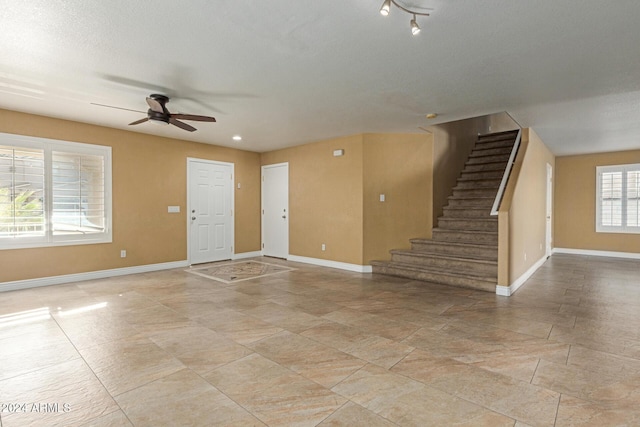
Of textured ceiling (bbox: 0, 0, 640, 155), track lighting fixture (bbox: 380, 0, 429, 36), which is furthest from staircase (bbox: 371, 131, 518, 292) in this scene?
track lighting fixture (bbox: 380, 0, 429, 36)

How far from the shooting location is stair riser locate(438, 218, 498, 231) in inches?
221

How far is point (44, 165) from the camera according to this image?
4.76 m

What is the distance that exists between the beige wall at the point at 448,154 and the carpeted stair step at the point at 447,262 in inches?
29.9

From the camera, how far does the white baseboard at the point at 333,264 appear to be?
5.80 metres

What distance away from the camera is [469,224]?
5852mm

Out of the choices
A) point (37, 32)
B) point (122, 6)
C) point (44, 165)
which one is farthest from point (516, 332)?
point (44, 165)

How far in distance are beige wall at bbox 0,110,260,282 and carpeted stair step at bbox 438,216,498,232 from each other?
4.66 meters

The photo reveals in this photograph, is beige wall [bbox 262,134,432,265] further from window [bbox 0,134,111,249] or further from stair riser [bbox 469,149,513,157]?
window [bbox 0,134,111,249]

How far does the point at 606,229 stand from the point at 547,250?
1.78 meters

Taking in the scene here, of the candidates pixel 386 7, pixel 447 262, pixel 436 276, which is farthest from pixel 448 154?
→ pixel 386 7

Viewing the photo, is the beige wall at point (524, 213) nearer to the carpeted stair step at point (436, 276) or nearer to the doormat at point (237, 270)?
the carpeted stair step at point (436, 276)

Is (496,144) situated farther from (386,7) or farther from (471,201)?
(386,7)

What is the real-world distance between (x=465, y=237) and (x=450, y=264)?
746 mm

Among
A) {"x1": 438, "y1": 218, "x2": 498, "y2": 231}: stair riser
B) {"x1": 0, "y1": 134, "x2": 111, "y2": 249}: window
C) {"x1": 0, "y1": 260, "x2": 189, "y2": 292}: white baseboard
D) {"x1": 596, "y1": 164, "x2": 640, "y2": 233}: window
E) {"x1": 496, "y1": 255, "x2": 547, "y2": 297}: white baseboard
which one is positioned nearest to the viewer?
{"x1": 496, "y1": 255, "x2": 547, "y2": 297}: white baseboard
